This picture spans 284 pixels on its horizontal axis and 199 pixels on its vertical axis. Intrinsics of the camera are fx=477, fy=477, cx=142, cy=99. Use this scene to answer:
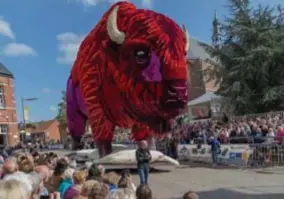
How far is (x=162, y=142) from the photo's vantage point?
24.8 metres

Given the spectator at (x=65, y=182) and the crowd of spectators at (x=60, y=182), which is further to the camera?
the spectator at (x=65, y=182)

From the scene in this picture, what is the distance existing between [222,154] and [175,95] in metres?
6.25

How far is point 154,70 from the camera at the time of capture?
14.0m

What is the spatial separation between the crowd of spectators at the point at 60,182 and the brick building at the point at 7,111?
130 feet

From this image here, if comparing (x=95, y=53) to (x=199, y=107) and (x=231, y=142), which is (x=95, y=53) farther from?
(x=199, y=107)

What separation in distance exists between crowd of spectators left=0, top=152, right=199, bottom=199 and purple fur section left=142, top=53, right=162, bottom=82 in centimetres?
597

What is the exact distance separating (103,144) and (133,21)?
14.5 feet

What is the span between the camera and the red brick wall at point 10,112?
46.6m

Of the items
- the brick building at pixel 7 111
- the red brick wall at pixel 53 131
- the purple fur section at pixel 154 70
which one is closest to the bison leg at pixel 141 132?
the purple fur section at pixel 154 70

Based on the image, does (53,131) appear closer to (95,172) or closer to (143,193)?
(95,172)

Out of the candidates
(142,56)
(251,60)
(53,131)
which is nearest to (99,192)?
(142,56)

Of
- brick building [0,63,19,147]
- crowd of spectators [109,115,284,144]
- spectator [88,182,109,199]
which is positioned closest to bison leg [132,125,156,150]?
crowd of spectators [109,115,284,144]

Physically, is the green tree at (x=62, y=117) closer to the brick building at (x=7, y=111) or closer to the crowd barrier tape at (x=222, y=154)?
the brick building at (x=7, y=111)

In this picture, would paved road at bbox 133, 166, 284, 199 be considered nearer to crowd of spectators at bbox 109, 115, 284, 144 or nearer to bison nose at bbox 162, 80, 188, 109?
crowd of spectators at bbox 109, 115, 284, 144
